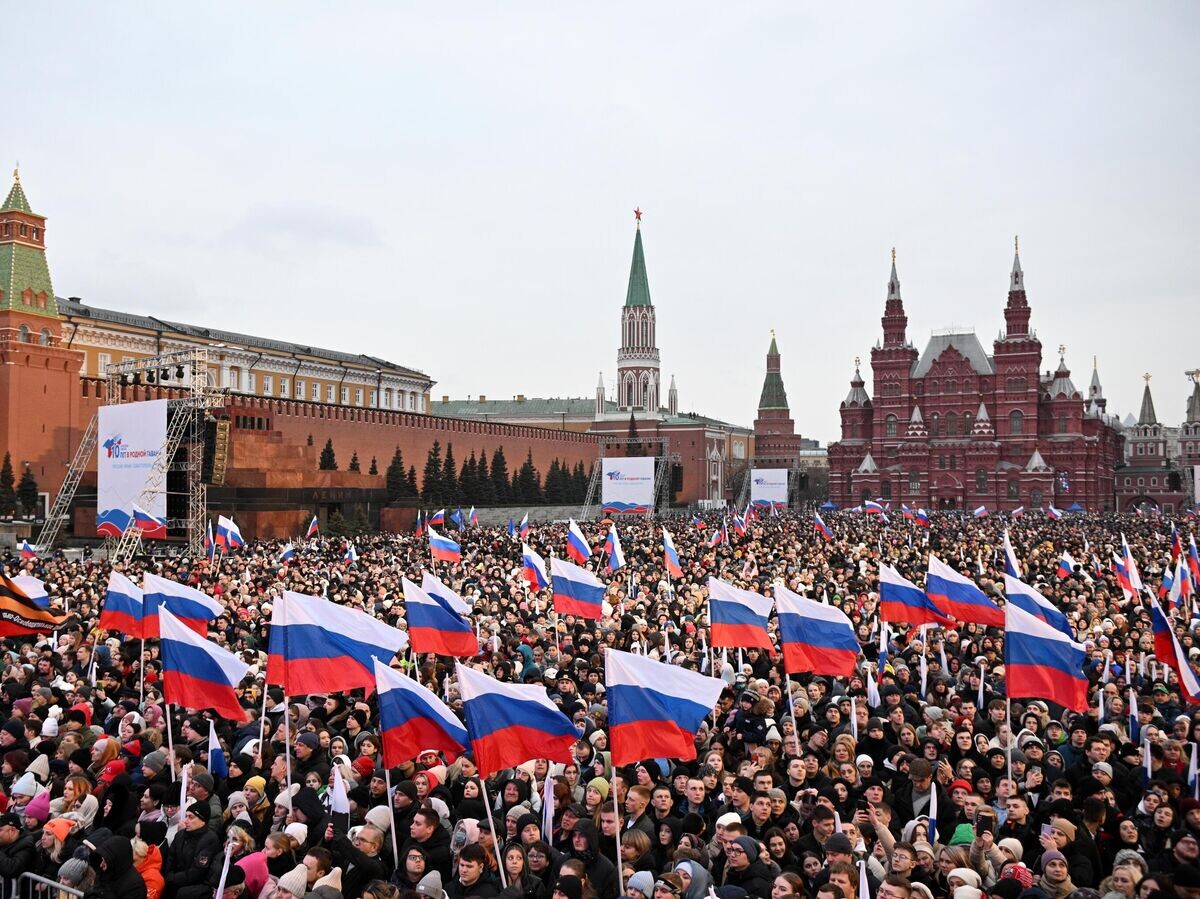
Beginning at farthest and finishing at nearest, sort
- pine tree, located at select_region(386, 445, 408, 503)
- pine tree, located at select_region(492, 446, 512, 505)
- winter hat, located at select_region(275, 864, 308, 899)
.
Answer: pine tree, located at select_region(492, 446, 512, 505) → pine tree, located at select_region(386, 445, 408, 503) → winter hat, located at select_region(275, 864, 308, 899)

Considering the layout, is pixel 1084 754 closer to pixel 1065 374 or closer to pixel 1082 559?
pixel 1082 559

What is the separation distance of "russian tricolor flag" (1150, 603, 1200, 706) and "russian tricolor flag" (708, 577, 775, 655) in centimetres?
392

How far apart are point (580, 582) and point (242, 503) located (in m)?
30.2

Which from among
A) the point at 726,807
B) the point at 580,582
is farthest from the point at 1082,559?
the point at 726,807

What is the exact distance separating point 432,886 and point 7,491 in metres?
41.0

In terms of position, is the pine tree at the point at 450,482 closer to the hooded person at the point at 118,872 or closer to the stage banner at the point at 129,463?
the stage banner at the point at 129,463

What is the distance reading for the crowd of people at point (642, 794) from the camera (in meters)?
6.05

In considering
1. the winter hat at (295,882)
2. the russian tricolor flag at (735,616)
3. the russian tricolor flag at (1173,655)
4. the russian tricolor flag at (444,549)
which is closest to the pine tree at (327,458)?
the russian tricolor flag at (444,549)

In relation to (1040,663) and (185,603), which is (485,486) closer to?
(185,603)

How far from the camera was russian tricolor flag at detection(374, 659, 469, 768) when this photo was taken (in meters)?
7.19

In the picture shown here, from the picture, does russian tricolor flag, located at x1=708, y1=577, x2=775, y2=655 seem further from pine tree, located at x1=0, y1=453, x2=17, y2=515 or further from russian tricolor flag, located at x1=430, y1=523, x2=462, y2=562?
pine tree, located at x1=0, y1=453, x2=17, y2=515

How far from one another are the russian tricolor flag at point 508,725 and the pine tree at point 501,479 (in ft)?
204

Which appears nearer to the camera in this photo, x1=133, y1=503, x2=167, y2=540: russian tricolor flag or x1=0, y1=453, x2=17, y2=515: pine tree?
x1=133, y1=503, x2=167, y2=540: russian tricolor flag

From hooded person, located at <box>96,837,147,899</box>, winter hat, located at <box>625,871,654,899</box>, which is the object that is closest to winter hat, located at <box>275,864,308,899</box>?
hooded person, located at <box>96,837,147,899</box>
